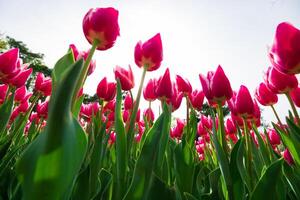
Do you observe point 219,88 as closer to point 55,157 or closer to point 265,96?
point 265,96

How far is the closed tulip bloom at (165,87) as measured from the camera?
121cm

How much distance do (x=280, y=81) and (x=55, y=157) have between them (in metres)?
0.98

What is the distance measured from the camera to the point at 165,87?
4.00ft

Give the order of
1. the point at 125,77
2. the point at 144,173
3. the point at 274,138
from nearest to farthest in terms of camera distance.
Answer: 1. the point at 144,173
2. the point at 125,77
3. the point at 274,138

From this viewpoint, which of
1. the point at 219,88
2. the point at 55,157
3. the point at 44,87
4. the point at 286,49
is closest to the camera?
the point at 55,157

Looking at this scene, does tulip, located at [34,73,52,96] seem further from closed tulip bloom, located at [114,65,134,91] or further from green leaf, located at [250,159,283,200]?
green leaf, located at [250,159,283,200]

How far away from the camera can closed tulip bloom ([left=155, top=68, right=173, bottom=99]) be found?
121cm

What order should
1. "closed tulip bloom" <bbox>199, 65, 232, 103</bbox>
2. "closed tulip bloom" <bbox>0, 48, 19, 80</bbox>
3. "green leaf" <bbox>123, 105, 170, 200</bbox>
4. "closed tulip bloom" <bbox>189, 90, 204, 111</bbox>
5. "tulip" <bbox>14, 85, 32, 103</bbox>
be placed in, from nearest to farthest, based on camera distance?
1. "green leaf" <bbox>123, 105, 170, 200</bbox>
2. "closed tulip bloom" <bbox>199, 65, 232, 103</bbox>
3. "closed tulip bloom" <bbox>0, 48, 19, 80</bbox>
4. "closed tulip bloom" <bbox>189, 90, 204, 111</bbox>
5. "tulip" <bbox>14, 85, 32, 103</bbox>

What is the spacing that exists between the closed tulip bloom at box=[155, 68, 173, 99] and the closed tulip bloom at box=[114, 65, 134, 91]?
13cm

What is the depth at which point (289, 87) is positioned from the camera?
1.06 metres

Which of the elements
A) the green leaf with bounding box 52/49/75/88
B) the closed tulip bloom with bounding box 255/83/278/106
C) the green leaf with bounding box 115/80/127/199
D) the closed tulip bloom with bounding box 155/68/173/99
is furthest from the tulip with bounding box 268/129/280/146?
the green leaf with bounding box 52/49/75/88

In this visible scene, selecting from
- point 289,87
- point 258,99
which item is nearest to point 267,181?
point 289,87

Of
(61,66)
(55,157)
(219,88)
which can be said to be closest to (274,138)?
(219,88)

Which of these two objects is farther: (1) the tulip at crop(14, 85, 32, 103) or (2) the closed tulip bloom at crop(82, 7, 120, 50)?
(1) the tulip at crop(14, 85, 32, 103)
